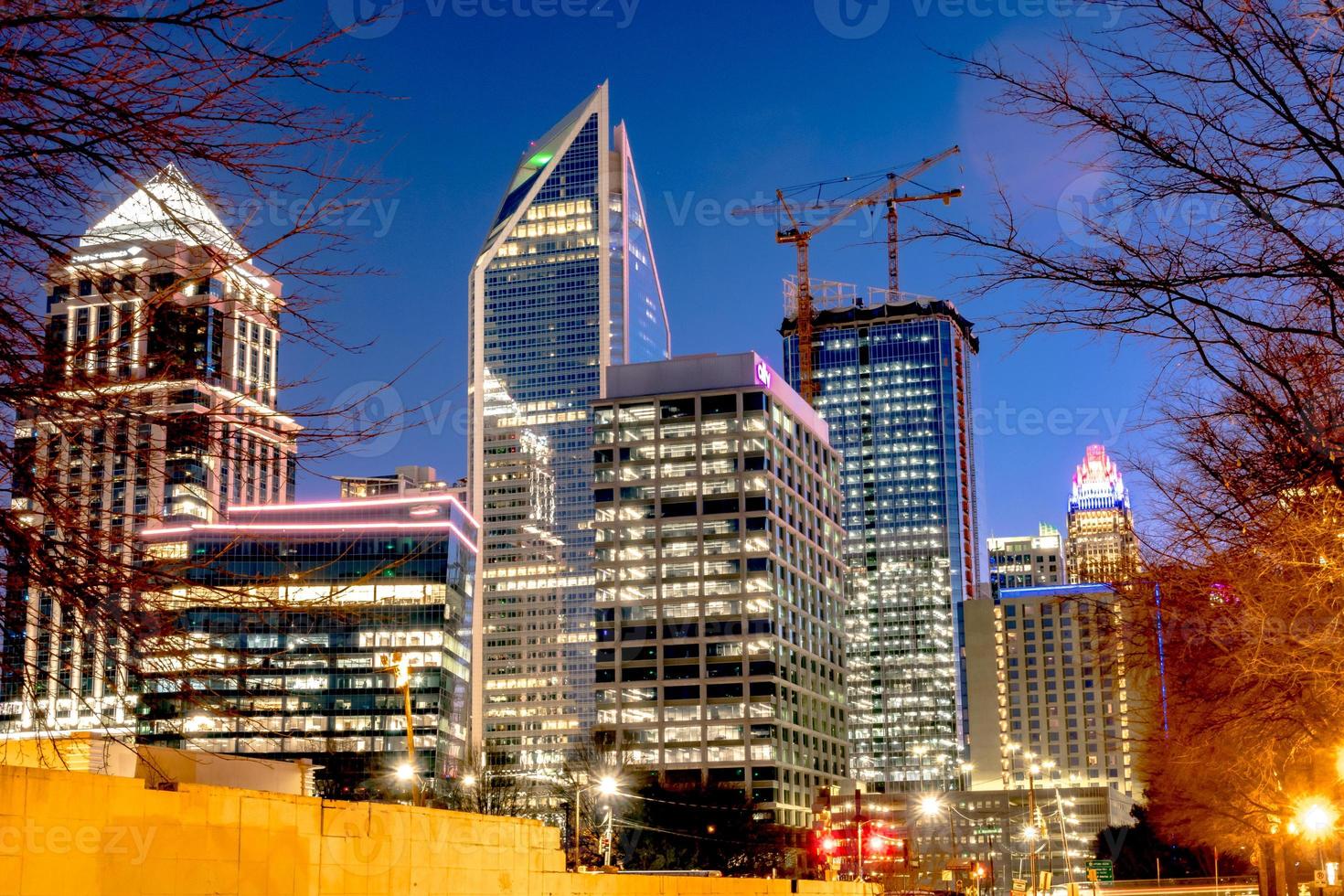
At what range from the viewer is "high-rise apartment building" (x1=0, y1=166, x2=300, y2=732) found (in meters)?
7.96

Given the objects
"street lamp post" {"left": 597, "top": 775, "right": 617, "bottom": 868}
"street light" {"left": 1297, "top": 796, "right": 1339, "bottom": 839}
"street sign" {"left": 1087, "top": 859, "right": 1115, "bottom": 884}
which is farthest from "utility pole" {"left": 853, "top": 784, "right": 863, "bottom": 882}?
"street sign" {"left": 1087, "top": 859, "right": 1115, "bottom": 884}

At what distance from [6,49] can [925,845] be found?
175034 millimetres

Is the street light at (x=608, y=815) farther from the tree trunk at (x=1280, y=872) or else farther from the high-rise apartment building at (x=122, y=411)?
the high-rise apartment building at (x=122, y=411)

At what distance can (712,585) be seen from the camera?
161 meters

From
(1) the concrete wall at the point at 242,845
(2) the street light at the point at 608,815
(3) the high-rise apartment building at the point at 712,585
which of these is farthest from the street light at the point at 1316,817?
(3) the high-rise apartment building at the point at 712,585

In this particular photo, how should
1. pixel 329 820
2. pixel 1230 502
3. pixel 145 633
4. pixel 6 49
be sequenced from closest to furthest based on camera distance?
1. pixel 6 49
2. pixel 145 633
3. pixel 329 820
4. pixel 1230 502

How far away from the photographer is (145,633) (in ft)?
27.0

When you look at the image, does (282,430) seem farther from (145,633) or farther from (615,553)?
(615,553)

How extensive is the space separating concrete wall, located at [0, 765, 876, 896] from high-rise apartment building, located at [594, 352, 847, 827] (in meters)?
131

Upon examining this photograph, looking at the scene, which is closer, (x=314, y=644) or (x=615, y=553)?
(x=314, y=644)

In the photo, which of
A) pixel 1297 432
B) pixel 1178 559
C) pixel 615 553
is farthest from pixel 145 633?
pixel 615 553

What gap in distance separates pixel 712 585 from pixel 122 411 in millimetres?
153733

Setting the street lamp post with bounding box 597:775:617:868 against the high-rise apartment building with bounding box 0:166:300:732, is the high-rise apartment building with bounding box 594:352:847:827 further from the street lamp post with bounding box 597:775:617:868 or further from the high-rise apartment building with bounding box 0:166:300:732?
the high-rise apartment building with bounding box 0:166:300:732

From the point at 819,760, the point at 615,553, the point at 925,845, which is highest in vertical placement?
the point at 615,553
